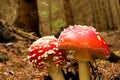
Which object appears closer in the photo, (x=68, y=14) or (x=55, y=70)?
(x=55, y=70)

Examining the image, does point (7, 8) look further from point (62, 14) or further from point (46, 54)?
point (46, 54)

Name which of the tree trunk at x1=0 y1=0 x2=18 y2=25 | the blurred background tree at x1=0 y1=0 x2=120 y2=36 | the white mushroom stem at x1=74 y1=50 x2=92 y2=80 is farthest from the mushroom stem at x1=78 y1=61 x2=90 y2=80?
the blurred background tree at x1=0 y1=0 x2=120 y2=36

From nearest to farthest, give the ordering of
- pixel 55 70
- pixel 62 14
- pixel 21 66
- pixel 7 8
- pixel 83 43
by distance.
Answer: pixel 83 43
pixel 55 70
pixel 21 66
pixel 7 8
pixel 62 14

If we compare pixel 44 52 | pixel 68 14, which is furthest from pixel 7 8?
pixel 44 52

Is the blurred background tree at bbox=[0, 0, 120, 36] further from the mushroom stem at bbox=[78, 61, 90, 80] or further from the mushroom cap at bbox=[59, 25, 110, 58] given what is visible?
the mushroom cap at bbox=[59, 25, 110, 58]

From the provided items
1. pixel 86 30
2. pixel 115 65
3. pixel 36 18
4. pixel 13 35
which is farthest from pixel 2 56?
pixel 36 18

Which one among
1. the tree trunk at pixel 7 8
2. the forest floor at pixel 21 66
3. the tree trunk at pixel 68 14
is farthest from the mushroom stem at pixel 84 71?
the tree trunk at pixel 68 14
